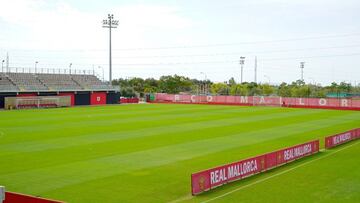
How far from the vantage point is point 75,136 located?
34156mm

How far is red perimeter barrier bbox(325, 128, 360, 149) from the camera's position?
2988cm

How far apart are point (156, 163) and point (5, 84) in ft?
176

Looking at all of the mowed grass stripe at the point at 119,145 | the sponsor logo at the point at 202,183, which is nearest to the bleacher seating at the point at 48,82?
the mowed grass stripe at the point at 119,145

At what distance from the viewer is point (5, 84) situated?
70500mm

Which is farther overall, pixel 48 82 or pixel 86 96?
pixel 86 96

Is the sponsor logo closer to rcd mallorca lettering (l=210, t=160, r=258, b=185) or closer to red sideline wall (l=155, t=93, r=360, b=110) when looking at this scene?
rcd mallorca lettering (l=210, t=160, r=258, b=185)

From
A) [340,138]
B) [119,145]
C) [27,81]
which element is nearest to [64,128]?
[119,145]

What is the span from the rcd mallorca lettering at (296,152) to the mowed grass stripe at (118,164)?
5.04 meters

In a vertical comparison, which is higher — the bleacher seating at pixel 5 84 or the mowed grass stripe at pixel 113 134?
the bleacher seating at pixel 5 84

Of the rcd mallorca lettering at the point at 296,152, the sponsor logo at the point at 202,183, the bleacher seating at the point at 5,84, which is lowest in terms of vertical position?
the sponsor logo at the point at 202,183

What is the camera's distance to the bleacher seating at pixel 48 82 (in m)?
71.7

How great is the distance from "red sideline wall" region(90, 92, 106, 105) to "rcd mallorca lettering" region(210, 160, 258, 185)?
205 ft

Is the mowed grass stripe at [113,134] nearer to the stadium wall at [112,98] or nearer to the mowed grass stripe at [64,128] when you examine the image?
the mowed grass stripe at [64,128]

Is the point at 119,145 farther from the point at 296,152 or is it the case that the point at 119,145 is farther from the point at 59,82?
the point at 59,82
